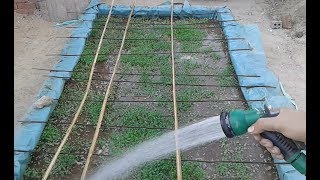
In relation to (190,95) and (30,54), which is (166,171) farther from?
(30,54)

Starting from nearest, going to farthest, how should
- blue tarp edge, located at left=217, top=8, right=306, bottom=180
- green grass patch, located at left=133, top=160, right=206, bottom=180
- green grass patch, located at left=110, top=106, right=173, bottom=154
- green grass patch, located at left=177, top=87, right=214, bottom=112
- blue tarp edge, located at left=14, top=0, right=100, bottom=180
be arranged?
green grass patch, located at left=133, top=160, right=206, bottom=180
blue tarp edge, located at left=14, top=0, right=100, bottom=180
green grass patch, located at left=110, top=106, right=173, bottom=154
blue tarp edge, located at left=217, top=8, right=306, bottom=180
green grass patch, located at left=177, top=87, right=214, bottom=112

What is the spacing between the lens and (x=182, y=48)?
222 inches

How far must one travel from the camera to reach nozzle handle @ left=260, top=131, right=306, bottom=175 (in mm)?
2117

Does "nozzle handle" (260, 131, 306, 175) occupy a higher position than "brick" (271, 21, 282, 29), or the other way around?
"nozzle handle" (260, 131, 306, 175)

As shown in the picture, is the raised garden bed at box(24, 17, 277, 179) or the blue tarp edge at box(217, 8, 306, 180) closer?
the raised garden bed at box(24, 17, 277, 179)

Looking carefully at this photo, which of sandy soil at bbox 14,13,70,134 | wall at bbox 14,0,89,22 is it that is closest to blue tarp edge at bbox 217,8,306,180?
wall at bbox 14,0,89,22

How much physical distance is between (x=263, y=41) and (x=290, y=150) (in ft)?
13.3

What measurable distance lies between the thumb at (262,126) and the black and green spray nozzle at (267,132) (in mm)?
20

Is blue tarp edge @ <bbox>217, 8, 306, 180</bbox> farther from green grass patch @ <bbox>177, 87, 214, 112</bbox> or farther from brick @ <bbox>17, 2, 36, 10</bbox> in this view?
brick @ <bbox>17, 2, 36, 10</bbox>

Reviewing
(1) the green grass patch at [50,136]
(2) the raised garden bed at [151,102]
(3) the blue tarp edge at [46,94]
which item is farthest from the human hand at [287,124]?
(1) the green grass patch at [50,136]

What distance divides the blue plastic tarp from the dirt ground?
0.24 m
